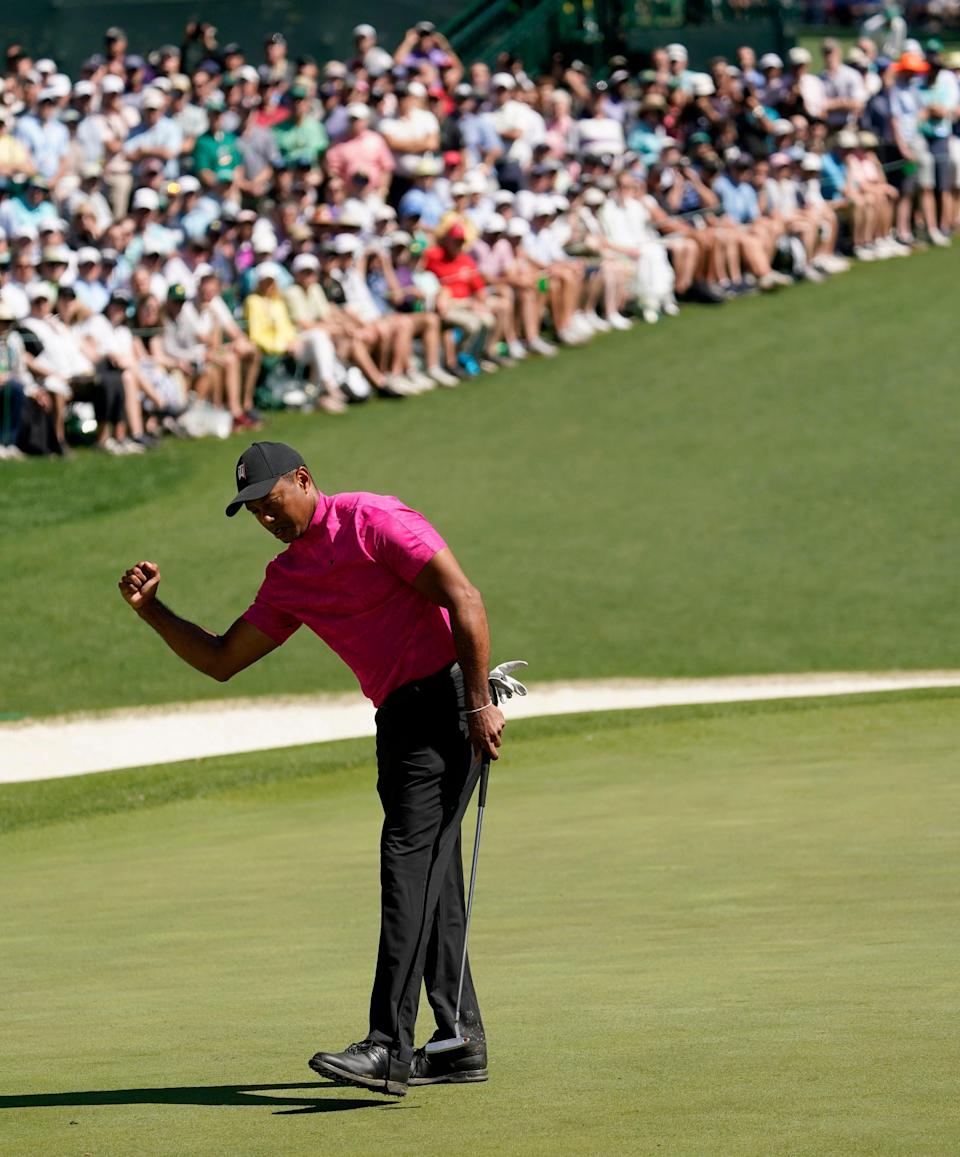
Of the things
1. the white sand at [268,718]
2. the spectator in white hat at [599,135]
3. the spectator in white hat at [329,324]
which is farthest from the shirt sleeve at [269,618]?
the spectator in white hat at [599,135]

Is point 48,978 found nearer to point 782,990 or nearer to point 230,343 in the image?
point 782,990

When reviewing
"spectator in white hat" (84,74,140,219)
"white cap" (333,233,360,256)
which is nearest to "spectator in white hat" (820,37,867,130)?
"white cap" (333,233,360,256)

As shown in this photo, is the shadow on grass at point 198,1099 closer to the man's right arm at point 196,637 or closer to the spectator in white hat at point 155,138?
the man's right arm at point 196,637

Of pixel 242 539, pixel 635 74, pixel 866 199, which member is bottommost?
pixel 242 539

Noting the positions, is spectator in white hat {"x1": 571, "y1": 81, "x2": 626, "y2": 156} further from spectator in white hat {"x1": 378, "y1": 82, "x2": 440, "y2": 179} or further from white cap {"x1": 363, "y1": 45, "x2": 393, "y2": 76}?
white cap {"x1": 363, "y1": 45, "x2": 393, "y2": 76}

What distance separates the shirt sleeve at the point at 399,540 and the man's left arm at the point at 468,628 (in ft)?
0.09

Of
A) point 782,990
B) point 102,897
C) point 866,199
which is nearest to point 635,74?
point 866,199

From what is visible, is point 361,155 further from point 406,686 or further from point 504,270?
point 406,686

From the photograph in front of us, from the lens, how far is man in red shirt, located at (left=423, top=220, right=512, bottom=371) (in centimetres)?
2223

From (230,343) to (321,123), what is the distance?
14.4 ft

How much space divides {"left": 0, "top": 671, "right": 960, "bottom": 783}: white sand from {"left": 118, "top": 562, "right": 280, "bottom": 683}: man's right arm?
27.0 feet

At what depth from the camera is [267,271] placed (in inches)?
811

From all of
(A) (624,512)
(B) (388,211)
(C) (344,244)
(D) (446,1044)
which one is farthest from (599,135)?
(D) (446,1044)

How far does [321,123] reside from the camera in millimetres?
23750
